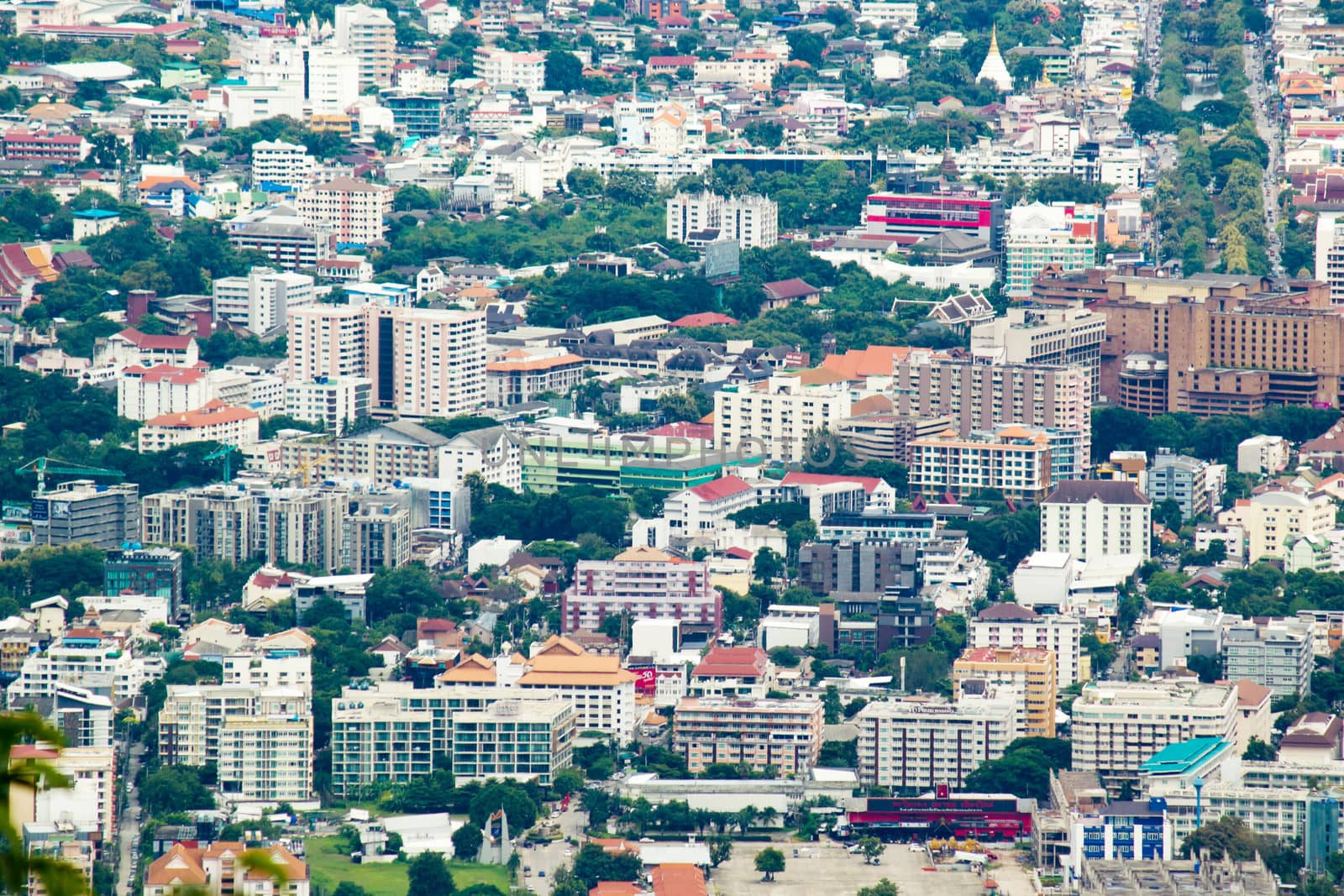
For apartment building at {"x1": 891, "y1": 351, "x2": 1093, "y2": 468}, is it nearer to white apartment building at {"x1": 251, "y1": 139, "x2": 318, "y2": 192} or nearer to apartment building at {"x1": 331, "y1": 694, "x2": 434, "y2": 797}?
apartment building at {"x1": 331, "y1": 694, "x2": 434, "y2": 797}

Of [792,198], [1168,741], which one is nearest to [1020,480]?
[1168,741]

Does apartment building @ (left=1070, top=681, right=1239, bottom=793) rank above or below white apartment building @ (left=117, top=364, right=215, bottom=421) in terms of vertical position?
below

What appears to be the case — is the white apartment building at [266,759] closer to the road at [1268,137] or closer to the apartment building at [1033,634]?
the apartment building at [1033,634]

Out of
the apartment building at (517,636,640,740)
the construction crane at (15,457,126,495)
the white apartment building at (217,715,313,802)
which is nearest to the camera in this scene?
the white apartment building at (217,715,313,802)

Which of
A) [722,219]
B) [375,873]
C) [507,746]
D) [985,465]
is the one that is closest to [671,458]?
[985,465]

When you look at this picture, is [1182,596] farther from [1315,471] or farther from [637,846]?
[637,846]

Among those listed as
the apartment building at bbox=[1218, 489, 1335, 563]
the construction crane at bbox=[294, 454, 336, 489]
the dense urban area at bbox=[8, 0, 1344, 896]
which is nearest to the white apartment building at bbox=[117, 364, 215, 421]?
the dense urban area at bbox=[8, 0, 1344, 896]

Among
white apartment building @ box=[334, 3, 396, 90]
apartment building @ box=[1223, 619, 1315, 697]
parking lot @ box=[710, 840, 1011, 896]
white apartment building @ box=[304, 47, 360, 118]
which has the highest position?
white apartment building @ box=[334, 3, 396, 90]

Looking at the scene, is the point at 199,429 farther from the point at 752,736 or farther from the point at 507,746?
the point at 752,736
